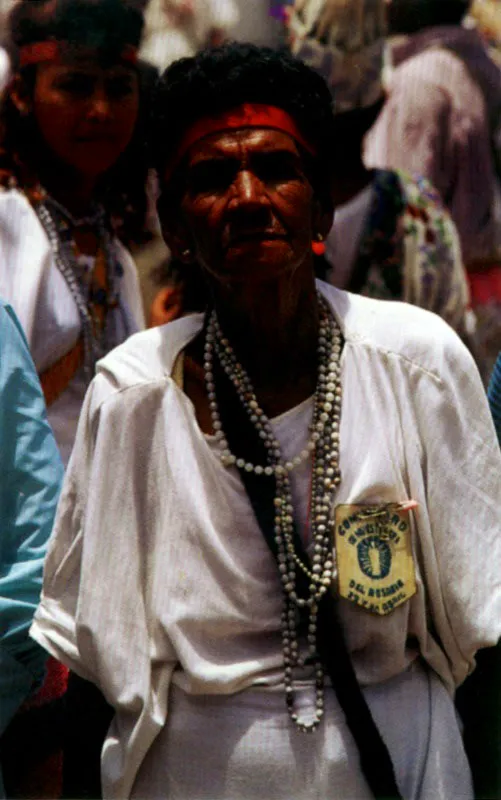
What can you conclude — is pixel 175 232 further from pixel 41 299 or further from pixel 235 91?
pixel 41 299

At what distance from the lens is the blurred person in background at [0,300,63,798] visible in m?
2.96

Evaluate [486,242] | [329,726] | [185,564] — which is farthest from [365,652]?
[486,242]

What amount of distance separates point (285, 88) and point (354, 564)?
0.81 metres

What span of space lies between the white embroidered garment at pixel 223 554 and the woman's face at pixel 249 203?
22cm

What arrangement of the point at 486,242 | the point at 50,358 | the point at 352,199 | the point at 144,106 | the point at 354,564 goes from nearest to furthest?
the point at 354,564, the point at 50,358, the point at 144,106, the point at 352,199, the point at 486,242

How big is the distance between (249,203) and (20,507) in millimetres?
730

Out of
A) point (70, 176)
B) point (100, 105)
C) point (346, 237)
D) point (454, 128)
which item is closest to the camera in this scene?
point (100, 105)

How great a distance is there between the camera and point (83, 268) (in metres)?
4.24

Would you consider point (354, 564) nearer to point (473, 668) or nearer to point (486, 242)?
point (473, 668)

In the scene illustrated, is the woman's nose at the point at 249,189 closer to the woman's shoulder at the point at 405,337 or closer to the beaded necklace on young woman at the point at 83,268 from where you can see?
the woman's shoulder at the point at 405,337

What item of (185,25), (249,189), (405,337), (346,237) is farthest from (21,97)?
(405,337)

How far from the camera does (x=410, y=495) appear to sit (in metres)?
2.75

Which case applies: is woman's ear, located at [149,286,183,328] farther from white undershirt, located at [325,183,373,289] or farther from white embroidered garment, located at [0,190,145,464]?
white undershirt, located at [325,183,373,289]

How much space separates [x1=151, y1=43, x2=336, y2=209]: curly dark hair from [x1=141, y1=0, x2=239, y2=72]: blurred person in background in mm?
2121
